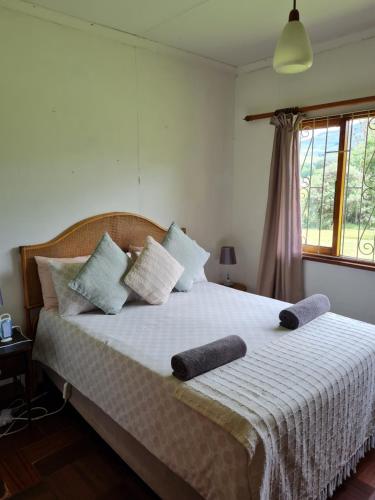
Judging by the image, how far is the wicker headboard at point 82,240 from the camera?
2.67m

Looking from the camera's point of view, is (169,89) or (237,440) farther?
(169,89)

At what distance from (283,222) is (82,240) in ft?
6.06

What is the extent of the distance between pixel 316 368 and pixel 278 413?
411mm

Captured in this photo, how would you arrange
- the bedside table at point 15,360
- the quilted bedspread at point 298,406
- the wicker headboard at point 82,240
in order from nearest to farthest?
the quilted bedspread at point 298,406 → the bedside table at point 15,360 → the wicker headboard at point 82,240

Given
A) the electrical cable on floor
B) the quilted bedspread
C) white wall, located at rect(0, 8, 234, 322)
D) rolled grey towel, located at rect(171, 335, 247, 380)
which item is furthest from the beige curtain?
the electrical cable on floor

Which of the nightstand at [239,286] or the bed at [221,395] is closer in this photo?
the bed at [221,395]

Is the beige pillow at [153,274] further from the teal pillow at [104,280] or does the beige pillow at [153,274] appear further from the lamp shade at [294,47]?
the lamp shade at [294,47]

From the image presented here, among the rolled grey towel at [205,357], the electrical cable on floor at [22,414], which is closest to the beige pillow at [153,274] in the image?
the electrical cable on floor at [22,414]

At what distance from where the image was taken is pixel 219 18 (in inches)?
106

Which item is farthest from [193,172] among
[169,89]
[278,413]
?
[278,413]

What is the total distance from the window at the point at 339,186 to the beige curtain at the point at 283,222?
5.7 inches

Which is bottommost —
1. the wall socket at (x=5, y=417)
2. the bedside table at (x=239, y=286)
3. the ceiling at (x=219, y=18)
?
the wall socket at (x=5, y=417)

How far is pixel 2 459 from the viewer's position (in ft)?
6.88

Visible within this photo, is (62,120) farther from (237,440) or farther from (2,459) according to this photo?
(237,440)
